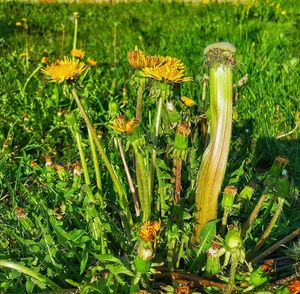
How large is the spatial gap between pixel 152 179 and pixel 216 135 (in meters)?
0.27

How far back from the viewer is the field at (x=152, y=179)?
5.31 ft

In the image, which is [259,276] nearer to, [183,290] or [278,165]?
[183,290]

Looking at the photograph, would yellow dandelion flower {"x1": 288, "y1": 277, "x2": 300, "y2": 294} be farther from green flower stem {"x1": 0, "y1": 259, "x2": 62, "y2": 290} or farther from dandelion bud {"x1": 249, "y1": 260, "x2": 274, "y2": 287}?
green flower stem {"x1": 0, "y1": 259, "x2": 62, "y2": 290}

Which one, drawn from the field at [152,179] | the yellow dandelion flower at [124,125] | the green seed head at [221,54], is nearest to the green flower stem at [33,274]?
the field at [152,179]

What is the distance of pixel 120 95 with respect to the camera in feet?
11.2

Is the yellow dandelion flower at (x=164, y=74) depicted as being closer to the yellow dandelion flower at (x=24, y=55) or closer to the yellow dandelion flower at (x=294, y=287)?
the yellow dandelion flower at (x=294, y=287)

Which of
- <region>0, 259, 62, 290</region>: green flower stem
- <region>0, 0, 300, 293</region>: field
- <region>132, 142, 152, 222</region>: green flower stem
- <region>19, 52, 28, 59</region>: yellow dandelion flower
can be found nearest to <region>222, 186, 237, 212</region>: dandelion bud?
<region>0, 0, 300, 293</region>: field

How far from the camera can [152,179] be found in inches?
71.6

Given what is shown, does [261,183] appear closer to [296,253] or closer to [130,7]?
[296,253]

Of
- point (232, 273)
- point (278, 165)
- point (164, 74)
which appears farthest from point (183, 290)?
point (164, 74)

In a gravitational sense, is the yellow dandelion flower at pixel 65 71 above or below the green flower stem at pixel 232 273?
above

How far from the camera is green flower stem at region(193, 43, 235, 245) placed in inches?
61.0

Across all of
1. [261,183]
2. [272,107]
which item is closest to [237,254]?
[261,183]

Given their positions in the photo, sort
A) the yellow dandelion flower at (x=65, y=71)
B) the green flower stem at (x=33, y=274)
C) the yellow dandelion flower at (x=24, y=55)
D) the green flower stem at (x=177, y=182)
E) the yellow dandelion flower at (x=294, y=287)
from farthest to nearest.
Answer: the yellow dandelion flower at (x=24, y=55) < the green flower stem at (x=177, y=182) < the yellow dandelion flower at (x=65, y=71) < the green flower stem at (x=33, y=274) < the yellow dandelion flower at (x=294, y=287)
